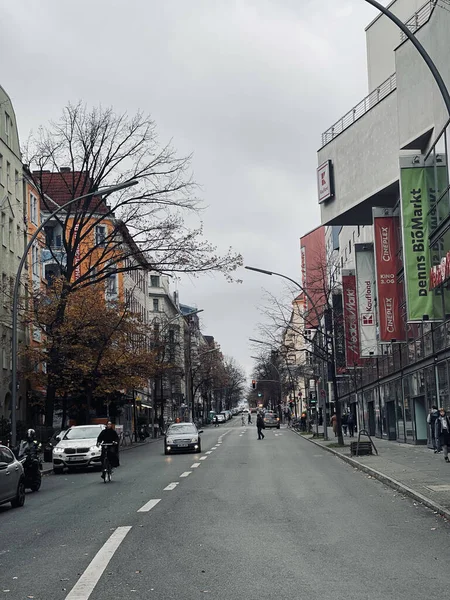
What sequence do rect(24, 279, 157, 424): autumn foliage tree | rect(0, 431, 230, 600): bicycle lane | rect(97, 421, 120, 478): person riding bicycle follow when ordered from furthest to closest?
rect(24, 279, 157, 424): autumn foliage tree, rect(97, 421, 120, 478): person riding bicycle, rect(0, 431, 230, 600): bicycle lane

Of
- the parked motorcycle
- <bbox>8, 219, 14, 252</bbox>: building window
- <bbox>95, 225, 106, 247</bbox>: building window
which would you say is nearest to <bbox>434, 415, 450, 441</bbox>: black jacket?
the parked motorcycle

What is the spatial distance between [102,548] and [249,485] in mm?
10300

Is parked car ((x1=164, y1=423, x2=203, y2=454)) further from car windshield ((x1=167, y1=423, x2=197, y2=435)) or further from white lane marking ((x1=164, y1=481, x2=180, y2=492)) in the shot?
white lane marking ((x1=164, y1=481, x2=180, y2=492))

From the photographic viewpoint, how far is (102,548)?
10.9m

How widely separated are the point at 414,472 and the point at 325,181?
2808 centimetres

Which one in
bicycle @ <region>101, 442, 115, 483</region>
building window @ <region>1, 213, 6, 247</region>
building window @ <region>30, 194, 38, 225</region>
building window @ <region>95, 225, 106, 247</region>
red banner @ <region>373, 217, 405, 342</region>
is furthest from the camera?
building window @ <region>30, 194, 38, 225</region>

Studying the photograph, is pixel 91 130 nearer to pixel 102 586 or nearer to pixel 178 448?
pixel 178 448

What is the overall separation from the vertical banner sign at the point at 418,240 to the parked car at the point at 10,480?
1655cm

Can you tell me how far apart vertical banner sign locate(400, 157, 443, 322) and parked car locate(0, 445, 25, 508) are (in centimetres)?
1655

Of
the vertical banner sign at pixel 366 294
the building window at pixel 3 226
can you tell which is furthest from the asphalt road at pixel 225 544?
the building window at pixel 3 226

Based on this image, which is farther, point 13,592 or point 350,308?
point 350,308

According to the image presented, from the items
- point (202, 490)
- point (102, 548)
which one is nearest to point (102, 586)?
point (102, 548)

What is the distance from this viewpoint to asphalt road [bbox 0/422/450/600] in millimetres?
8297

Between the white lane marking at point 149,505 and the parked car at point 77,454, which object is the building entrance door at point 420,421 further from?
the white lane marking at point 149,505
